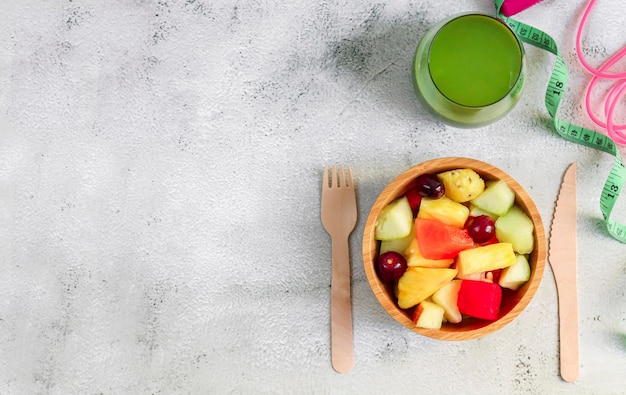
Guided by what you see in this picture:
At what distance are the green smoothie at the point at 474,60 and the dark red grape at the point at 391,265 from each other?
37 centimetres

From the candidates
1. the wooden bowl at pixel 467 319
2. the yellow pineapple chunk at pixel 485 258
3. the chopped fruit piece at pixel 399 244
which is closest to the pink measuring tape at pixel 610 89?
the wooden bowl at pixel 467 319

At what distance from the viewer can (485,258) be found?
→ 4.83ft

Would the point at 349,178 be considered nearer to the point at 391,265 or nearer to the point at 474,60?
the point at 391,265

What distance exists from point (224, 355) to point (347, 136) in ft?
2.05

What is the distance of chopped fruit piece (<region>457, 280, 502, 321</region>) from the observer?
1.47 metres

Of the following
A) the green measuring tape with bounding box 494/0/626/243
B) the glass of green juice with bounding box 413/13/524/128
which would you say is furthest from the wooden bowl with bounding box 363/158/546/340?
the green measuring tape with bounding box 494/0/626/243

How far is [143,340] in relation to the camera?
1.71 meters

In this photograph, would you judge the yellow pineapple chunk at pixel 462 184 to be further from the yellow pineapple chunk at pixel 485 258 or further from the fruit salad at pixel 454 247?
the yellow pineapple chunk at pixel 485 258

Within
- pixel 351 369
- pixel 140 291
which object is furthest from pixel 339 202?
pixel 140 291

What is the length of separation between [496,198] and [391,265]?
275 mm

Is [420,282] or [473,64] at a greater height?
[473,64]

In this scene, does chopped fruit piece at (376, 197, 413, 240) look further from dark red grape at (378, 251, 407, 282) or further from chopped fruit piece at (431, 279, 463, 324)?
chopped fruit piece at (431, 279, 463, 324)

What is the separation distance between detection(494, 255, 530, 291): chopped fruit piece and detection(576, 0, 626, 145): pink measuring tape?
1.48 feet

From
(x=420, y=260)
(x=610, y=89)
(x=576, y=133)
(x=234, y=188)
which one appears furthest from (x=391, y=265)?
(x=610, y=89)
